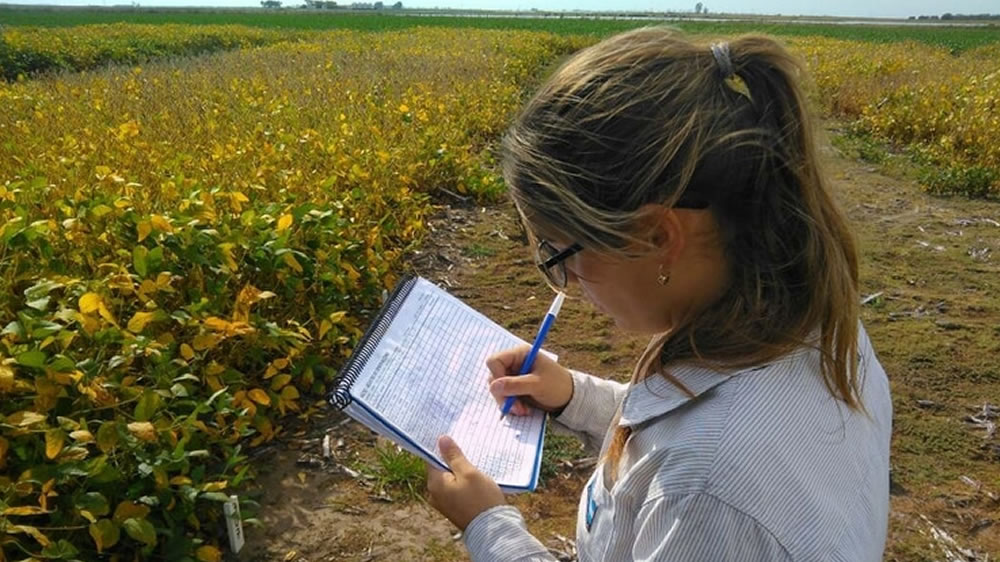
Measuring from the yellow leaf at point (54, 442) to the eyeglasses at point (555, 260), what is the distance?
105cm

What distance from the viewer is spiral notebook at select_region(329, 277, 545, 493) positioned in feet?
4.20

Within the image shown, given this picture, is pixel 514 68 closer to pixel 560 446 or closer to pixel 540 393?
pixel 560 446

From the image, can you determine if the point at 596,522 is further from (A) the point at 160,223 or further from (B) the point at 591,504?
(A) the point at 160,223

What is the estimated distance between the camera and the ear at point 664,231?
0.93 metres

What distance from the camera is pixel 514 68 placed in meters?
12.1

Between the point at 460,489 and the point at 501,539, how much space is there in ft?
0.37

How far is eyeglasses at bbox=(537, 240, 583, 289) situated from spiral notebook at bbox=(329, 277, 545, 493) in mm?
353

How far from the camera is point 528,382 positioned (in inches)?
56.8

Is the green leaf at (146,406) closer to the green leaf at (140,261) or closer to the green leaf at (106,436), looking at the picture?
the green leaf at (106,436)

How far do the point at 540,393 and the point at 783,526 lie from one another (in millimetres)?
715

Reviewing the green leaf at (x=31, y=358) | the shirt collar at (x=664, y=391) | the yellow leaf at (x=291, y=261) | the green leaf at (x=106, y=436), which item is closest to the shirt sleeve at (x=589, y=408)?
the shirt collar at (x=664, y=391)

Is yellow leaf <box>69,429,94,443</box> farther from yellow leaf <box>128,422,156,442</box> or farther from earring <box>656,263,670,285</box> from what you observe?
earring <box>656,263,670,285</box>

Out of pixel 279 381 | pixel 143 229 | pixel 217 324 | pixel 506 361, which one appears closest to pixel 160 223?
pixel 143 229

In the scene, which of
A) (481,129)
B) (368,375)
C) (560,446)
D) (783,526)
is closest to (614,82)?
(783,526)
